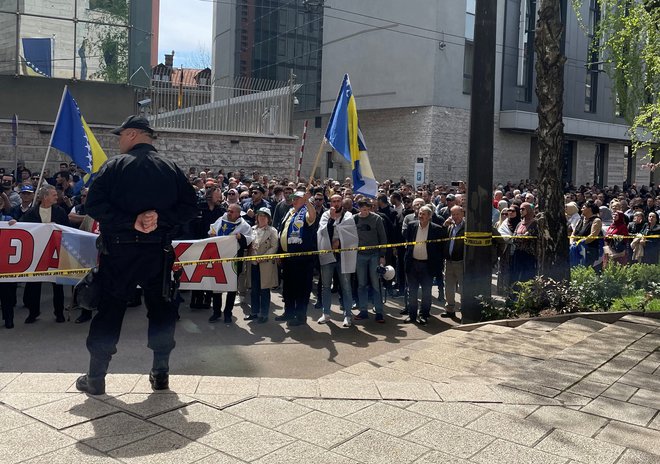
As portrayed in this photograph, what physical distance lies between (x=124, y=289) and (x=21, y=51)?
1901 cm

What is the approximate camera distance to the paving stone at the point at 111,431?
407 cm

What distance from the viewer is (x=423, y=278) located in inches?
409

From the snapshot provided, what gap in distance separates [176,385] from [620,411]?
129 inches

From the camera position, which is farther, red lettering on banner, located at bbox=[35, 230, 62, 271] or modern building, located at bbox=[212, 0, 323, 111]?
modern building, located at bbox=[212, 0, 323, 111]

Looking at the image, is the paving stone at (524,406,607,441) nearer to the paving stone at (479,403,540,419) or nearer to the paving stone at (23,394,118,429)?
the paving stone at (479,403,540,419)

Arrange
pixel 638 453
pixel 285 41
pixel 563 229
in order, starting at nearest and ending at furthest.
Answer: pixel 638 453, pixel 563 229, pixel 285 41

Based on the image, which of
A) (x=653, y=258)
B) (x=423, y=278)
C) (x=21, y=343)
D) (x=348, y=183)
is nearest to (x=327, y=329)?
(x=423, y=278)

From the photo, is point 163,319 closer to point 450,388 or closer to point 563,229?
point 450,388

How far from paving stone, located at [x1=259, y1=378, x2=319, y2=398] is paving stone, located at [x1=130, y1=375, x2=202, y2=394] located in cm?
50

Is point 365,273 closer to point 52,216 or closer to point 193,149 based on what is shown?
point 52,216

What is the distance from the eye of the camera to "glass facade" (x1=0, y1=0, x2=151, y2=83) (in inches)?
835

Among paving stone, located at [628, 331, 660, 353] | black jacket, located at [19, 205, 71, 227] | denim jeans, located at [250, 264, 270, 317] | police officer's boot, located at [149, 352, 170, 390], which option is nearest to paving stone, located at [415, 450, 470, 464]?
police officer's boot, located at [149, 352, 170, 390]

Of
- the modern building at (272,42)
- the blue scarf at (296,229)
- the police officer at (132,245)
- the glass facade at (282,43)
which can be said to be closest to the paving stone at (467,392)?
the police officer at (132,245)

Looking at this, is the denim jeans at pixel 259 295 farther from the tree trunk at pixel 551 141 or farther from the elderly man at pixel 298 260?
the tree trunk at pixel 551 141
